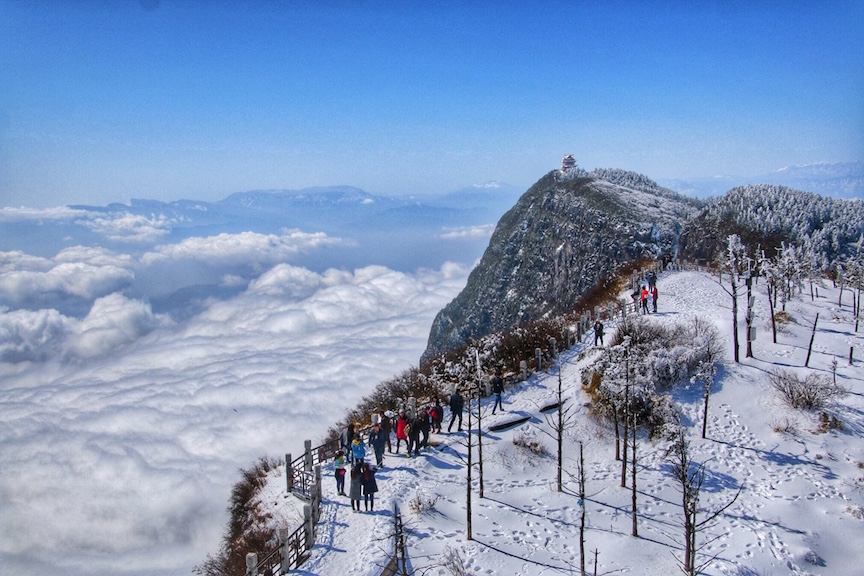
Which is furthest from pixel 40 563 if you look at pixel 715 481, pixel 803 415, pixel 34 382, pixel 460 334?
pixel 34 382

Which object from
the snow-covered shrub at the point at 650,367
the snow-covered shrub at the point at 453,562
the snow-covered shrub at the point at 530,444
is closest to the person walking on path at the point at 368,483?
the snow-covered shrub at the point at 453,562

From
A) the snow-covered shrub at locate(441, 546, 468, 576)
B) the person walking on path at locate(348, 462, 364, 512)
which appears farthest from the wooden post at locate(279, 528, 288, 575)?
the snow-covered shrub at locate(441, 546, 468, 576)

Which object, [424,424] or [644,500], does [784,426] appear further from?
[424,424]

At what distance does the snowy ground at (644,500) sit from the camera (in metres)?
12.4

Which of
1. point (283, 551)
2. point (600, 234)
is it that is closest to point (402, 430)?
point (283, 551)

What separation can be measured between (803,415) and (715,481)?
5.12 m

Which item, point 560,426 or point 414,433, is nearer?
point 560,426

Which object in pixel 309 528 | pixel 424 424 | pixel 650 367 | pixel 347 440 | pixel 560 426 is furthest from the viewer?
pixel 650 367

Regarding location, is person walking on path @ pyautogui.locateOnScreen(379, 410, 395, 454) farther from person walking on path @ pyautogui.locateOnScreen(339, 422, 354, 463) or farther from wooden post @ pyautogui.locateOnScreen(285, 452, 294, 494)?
wooden post @ pyautogui.locateOnScreen(285, 452, 294, 494)

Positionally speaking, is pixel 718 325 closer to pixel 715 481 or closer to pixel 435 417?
pixel 715 481

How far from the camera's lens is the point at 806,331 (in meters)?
25.3

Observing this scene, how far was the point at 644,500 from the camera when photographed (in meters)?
15.2

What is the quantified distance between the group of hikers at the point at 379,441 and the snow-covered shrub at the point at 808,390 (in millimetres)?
10839

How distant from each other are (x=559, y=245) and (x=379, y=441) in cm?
5447
